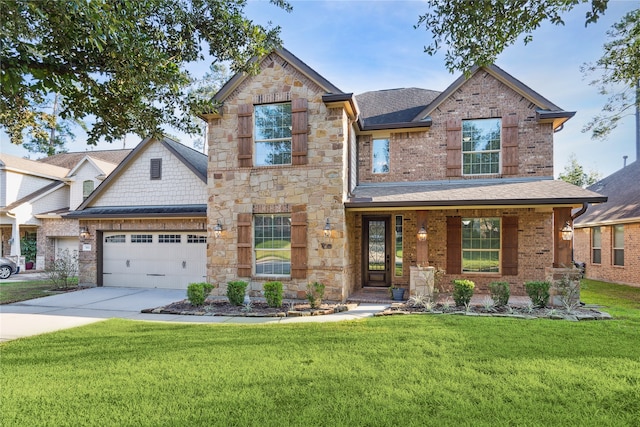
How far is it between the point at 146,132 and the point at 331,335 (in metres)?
5.84

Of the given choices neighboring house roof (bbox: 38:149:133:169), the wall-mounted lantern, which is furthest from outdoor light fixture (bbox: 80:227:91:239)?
neighboring house roof (bbox: 38:149:133:169)

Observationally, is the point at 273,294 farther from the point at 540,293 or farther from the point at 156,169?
the point at 156,169

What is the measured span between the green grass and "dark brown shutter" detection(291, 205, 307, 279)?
9.56 feet

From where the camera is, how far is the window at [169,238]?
12.1 metres

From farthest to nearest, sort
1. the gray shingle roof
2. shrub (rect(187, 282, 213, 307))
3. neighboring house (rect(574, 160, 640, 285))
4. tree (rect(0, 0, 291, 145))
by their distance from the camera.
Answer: neighboring house (rect(574, 160, 640, 285)), the gray shingle roof, shrub (rect(187, 282, 213, 307)), tree (rect(0, 0, 291, 145))

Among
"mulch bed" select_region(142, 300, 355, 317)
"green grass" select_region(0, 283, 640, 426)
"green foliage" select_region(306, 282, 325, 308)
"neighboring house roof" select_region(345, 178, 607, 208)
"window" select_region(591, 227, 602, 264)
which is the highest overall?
"neighboring house roof" select_region(345, 178, 607, 208)

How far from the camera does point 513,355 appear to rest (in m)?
5.09

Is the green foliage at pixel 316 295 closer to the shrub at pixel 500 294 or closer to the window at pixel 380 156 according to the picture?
the shrub at pixel 500 294

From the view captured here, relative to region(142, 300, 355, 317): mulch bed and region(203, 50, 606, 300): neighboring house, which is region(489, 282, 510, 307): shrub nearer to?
region(203, 50, 606, 300): neighboring house

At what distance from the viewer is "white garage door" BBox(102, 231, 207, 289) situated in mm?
11961

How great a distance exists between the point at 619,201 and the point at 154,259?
771 inches

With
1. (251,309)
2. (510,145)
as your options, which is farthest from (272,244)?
(510,145)

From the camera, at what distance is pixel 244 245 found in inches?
393

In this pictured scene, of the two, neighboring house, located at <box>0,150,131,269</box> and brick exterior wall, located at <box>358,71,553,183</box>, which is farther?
neighboring house, located at <box>0,150,131,269</box>
